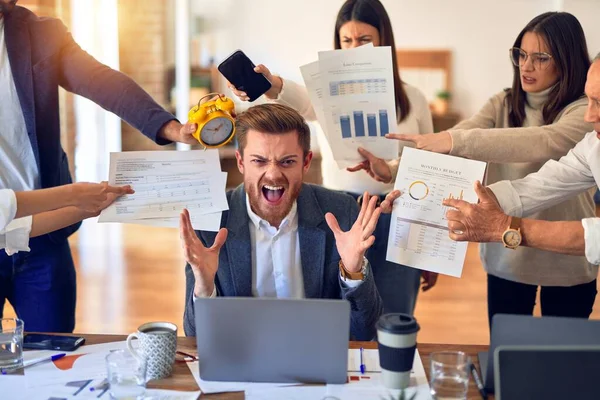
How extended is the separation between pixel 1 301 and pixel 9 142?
1.52 ft

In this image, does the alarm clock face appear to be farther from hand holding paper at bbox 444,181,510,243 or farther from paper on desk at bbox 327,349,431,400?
paper on desk at bbox 327,349,431,400

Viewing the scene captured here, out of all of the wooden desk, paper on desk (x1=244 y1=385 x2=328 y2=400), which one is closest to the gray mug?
the wooden desk

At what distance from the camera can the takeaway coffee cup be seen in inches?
57.6

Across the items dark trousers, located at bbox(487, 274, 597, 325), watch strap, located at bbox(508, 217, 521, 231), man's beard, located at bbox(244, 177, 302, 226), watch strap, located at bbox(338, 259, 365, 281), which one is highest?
man's beard, located at bbox(244, 177, 302, 226)

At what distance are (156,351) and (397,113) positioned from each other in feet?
4.87

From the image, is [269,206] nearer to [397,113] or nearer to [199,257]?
[199,257]

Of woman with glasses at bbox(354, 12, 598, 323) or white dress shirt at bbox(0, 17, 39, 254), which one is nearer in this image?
white dress shirt at bbox(0, 17, 39, 254)

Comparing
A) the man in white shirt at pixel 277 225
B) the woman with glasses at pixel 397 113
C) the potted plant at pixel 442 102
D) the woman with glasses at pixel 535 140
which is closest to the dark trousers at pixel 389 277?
the woman with glasses at pixel 397 113

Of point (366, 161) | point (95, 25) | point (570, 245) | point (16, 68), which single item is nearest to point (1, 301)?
point (16, 68)

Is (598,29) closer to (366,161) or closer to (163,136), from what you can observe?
(366,161)

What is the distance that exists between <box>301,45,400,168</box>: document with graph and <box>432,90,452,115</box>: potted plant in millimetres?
4998

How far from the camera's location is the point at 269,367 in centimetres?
150

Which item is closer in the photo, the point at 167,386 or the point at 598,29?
the point at 167,386

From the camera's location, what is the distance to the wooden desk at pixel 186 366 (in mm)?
1481
